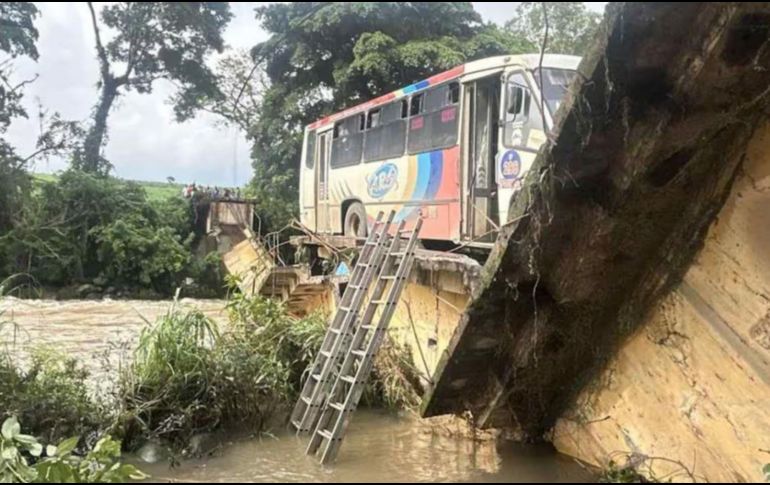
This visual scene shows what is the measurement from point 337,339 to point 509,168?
110 inches

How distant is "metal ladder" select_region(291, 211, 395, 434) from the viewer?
20.0ft

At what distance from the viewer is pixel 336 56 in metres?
19.3

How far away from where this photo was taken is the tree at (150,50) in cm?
1375

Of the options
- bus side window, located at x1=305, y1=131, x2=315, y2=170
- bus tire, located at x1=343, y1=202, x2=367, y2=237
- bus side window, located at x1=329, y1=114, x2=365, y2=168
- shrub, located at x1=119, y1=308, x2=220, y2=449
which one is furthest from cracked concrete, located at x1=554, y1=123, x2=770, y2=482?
bus side window, located at x1=305, y1=131, x2=315, y2=170

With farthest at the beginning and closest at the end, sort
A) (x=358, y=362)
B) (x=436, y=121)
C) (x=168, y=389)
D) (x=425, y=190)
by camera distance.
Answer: (x=425, y=190), (x=436, y=121), (x=168, y=389), (x=358, y=362)

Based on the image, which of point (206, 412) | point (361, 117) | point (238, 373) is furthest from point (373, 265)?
point (361, 117)

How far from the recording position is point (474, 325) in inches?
189

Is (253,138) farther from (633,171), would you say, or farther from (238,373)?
(633,171)

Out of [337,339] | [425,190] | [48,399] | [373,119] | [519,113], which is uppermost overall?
[373,119]

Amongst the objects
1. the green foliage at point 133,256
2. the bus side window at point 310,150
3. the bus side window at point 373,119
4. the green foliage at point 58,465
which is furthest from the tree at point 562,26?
the green foliage at point 133,256

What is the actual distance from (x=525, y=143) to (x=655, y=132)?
10.9 feet

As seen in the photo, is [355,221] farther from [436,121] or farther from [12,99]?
[12,99]

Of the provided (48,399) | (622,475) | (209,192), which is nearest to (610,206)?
(622,475)

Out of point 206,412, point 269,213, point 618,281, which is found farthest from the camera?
point 269,213
